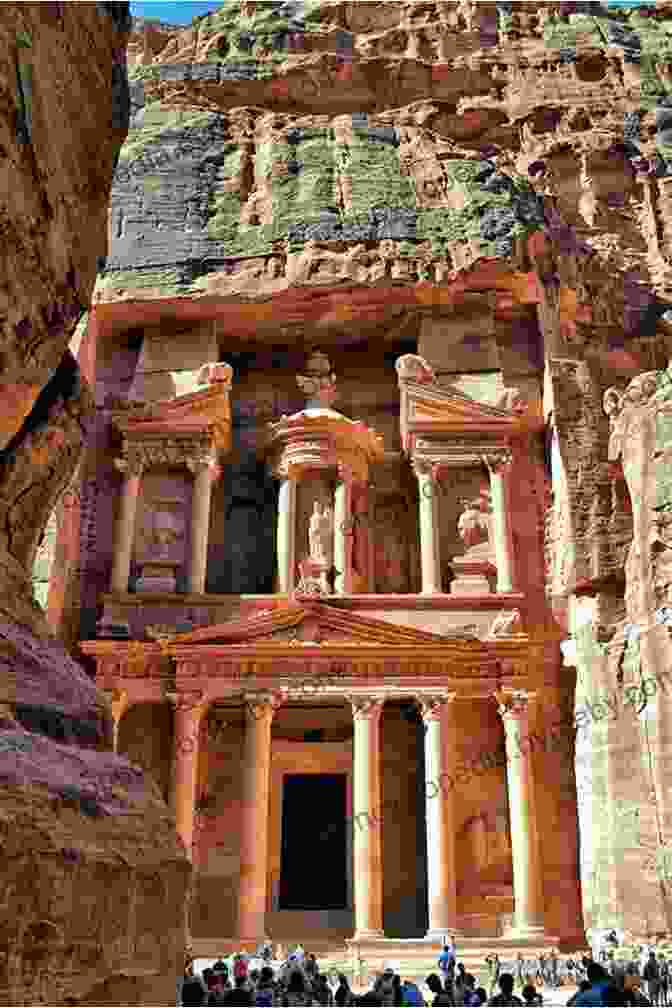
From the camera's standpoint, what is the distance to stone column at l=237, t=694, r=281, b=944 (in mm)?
17938

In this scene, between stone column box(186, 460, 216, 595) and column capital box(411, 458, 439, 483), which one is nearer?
stone column box(186, 460, 216, 595)

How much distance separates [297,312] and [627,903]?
52.5 ft

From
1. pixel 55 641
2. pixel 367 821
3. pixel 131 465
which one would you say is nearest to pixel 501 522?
pixel 367 821

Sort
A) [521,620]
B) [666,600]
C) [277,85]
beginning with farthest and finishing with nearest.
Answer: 1. [277,85]
2. [521,620]
3. [666,600]

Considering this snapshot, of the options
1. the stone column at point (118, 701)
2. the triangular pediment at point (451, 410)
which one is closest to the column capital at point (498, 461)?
the triangular pediment at point (451, 410)

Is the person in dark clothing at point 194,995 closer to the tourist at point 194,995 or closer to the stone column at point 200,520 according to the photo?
the tourist at point 194,995

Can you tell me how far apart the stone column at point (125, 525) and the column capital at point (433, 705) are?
6988mm

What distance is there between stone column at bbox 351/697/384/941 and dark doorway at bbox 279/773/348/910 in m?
1.54

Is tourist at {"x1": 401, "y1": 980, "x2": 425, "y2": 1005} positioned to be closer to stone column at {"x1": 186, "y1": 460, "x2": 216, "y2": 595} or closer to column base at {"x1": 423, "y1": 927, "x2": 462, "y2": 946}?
column base at {"x1": 423, "y1": 927, "x2": 462, "y2": 946}

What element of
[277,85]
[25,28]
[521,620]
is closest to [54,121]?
[25,28]

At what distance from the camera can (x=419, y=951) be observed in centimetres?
1717

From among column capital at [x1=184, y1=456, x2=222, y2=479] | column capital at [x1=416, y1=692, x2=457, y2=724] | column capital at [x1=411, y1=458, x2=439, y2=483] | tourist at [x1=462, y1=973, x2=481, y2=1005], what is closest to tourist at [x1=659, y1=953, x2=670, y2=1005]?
tourist at [x1=462, y1=973, x2=481, y2=1005]

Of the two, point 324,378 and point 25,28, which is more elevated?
point 324,378

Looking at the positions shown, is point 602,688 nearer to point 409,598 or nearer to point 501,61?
point 409,598
